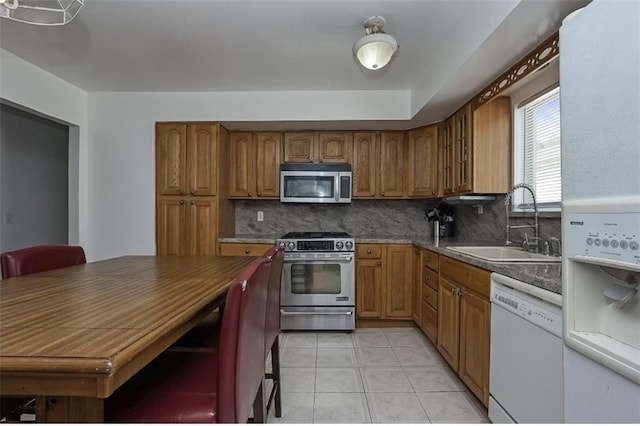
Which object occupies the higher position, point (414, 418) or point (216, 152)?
point (216, 152)

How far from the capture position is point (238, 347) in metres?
0.96

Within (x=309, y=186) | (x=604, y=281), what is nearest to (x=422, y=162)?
(x=309, y=186)

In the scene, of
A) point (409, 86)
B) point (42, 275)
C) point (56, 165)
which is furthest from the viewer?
point (56, 165)

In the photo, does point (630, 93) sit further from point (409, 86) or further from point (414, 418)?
point (409, 86)

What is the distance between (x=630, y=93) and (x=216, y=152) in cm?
315

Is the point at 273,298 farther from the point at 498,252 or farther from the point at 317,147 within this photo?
the point at 317,147

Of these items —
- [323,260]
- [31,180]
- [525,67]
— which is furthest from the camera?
[31,180]

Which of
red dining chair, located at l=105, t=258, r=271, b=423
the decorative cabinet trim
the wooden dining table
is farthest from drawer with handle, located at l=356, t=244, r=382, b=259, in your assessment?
red dining chair, located at l=105, t=258, r=271, b=423

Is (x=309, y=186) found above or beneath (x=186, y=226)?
above

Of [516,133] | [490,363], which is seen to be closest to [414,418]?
[490,363]

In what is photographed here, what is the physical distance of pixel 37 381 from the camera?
706 mm

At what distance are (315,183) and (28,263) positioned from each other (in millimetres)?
2396

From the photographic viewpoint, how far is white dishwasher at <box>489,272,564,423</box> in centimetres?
126

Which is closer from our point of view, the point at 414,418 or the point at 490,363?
the point at 490,363
